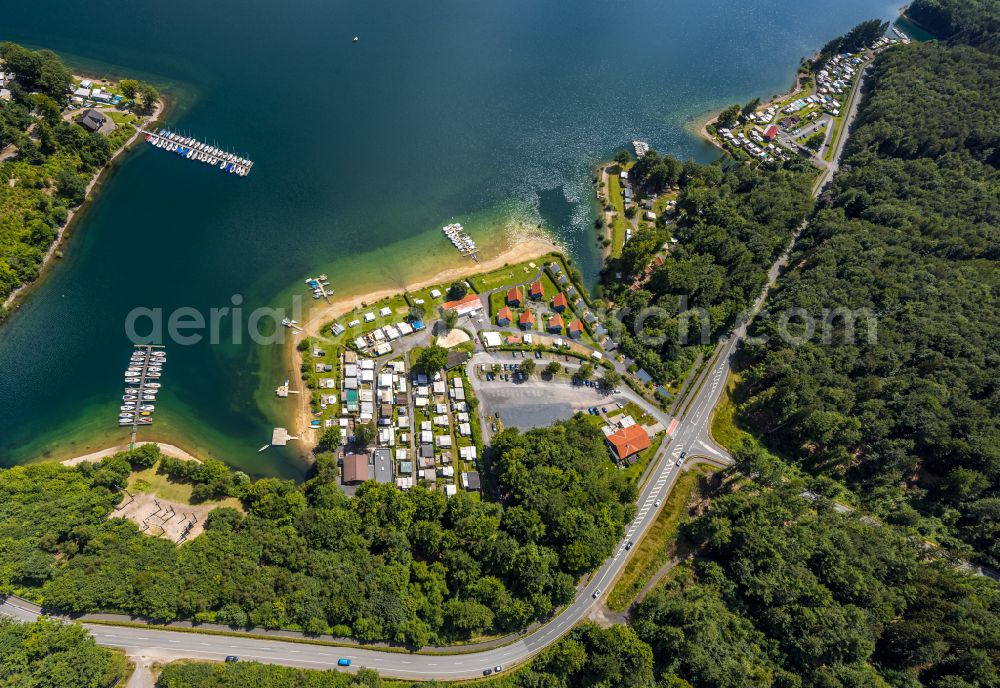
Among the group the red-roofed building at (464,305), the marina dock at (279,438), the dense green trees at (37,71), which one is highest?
the dense green trees at (37,71)

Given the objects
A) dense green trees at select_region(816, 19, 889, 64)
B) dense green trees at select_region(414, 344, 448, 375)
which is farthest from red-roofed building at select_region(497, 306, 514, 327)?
dense green trees at select_region(816, 19, 889, 64)

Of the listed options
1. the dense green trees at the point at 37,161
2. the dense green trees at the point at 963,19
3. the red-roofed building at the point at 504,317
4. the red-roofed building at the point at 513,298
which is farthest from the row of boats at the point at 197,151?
the dense green trees at the point at 963,19

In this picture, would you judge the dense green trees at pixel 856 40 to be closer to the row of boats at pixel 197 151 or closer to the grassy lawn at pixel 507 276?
the grassy lawn at pixel 507 276

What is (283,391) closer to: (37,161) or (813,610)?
(37,161)

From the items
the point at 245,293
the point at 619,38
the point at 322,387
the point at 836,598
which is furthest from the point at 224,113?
the point at 836,598

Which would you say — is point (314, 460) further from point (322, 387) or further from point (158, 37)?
point (158, 37)
